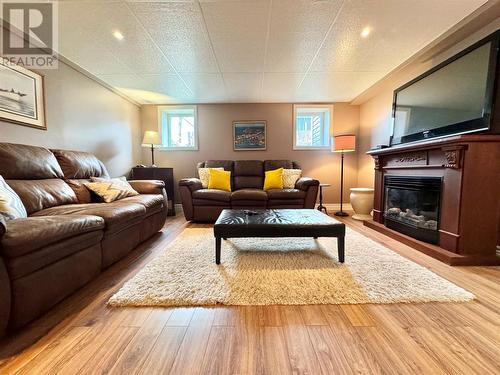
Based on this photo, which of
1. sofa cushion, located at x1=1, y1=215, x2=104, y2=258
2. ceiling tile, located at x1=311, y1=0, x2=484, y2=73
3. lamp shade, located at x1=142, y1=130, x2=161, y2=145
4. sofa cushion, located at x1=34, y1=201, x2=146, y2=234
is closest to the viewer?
sofa cushion, located at x1=1, y1=215, x2=104, y2=258

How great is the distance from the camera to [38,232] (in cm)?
109

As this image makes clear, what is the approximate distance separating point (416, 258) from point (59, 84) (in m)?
4.20

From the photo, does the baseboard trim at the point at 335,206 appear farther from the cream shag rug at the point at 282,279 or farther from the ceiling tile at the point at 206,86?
the ceiling tile at the point at 206,86

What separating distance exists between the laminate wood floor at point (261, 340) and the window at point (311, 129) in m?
3.38

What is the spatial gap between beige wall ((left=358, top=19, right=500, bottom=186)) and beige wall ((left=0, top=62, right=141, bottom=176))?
14.1 ft

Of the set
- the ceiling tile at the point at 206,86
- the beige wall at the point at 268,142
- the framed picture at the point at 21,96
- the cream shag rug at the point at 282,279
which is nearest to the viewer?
the cream shag rug at the point at 282,279

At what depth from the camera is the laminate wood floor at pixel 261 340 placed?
86cm

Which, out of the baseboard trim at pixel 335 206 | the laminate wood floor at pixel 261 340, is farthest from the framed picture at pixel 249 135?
the laminate wood floor at pixel 261 340

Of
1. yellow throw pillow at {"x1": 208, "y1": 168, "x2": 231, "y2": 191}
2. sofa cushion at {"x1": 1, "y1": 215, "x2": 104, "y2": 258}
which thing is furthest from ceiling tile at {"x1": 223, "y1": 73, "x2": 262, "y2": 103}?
sofa cushion at {"x1": 1, "y1": 215, "x2": 104, "y2": 258}

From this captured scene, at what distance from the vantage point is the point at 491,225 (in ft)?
5.89

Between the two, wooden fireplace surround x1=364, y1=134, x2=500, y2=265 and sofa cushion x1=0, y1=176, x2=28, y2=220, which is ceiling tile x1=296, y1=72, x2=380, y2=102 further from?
sofa cushion x1=0, y1=176, x2=28, y2=220

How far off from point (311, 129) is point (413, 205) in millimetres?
2515

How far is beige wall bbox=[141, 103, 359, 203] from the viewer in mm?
4234

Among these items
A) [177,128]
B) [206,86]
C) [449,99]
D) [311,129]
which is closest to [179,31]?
[206,86]
